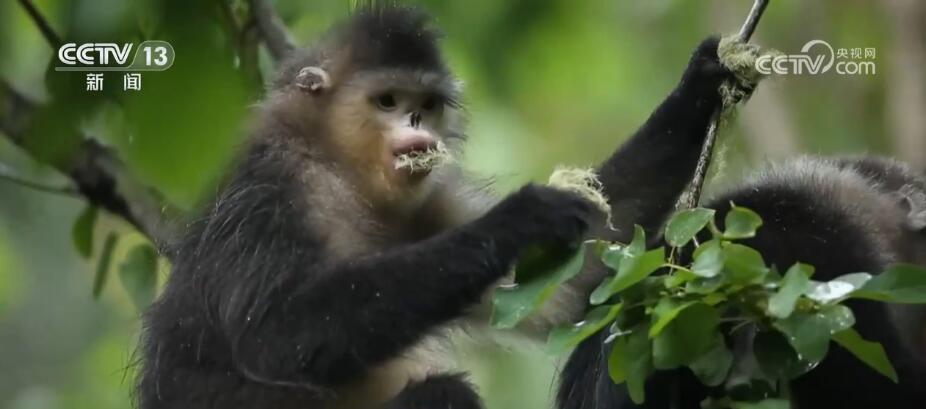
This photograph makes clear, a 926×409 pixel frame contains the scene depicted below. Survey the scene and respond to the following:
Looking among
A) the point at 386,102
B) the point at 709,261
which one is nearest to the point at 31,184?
the point at 386,102

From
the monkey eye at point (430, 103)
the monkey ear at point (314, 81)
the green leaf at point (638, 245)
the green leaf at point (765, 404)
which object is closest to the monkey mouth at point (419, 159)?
the monkey eye at point (430, 103)

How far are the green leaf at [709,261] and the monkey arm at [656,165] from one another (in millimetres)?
1273

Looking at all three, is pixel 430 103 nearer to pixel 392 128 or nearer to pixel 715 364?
pixel 392 128

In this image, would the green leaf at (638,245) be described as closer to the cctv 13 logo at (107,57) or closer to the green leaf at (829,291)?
the green leaf at (829,291)

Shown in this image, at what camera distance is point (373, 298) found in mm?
3473

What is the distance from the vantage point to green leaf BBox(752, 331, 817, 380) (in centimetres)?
261

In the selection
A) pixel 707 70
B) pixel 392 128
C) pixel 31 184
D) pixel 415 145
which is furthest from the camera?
pixel 31 184

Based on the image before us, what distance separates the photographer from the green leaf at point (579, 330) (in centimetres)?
259

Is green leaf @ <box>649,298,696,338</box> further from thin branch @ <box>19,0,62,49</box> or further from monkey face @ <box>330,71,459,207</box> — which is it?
thin branch @ <box>19,0,62,49</box>

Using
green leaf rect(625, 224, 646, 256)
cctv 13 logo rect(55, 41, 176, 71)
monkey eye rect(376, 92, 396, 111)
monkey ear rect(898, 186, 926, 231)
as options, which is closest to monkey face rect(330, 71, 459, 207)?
monkey eye rect(376, 92, 396, 111)

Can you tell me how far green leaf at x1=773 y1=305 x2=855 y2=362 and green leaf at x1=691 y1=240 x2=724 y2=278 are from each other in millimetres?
159

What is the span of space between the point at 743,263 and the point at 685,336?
165 mm

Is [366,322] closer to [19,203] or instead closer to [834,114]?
[19,203]

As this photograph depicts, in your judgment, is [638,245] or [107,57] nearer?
[638,245]
